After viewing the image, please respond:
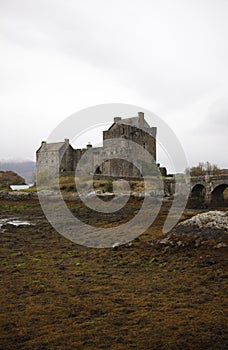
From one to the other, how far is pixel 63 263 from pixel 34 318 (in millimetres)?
5894

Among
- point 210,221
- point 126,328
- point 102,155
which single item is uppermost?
point 102,155

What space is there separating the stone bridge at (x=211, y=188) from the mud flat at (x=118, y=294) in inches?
1146

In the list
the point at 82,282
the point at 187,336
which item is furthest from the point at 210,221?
the point at 187,336

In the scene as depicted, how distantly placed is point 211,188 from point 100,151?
19.7m

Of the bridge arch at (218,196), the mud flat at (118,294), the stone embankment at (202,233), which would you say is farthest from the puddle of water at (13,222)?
the bridge arch at (218,196)

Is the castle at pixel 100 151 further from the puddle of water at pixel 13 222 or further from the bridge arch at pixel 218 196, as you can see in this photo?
the puddle of water at pixel 13 222

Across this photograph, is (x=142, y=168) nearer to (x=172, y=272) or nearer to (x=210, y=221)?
(x=210, y=221)

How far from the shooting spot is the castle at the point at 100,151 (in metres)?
53.9

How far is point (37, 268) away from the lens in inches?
538

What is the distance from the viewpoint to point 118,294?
10.5 m

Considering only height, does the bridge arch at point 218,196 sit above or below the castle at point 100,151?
below

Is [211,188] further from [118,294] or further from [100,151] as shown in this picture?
[118,294]

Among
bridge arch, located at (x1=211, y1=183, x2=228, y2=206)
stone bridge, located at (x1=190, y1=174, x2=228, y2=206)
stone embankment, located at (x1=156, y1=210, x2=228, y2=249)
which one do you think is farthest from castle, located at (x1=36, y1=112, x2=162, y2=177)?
stone embankment, located at (x1=156, y1=210, x2=228, y2=249)

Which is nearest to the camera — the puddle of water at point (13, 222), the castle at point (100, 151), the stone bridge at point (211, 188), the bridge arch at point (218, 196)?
the puddle of water at point (13, 222)
